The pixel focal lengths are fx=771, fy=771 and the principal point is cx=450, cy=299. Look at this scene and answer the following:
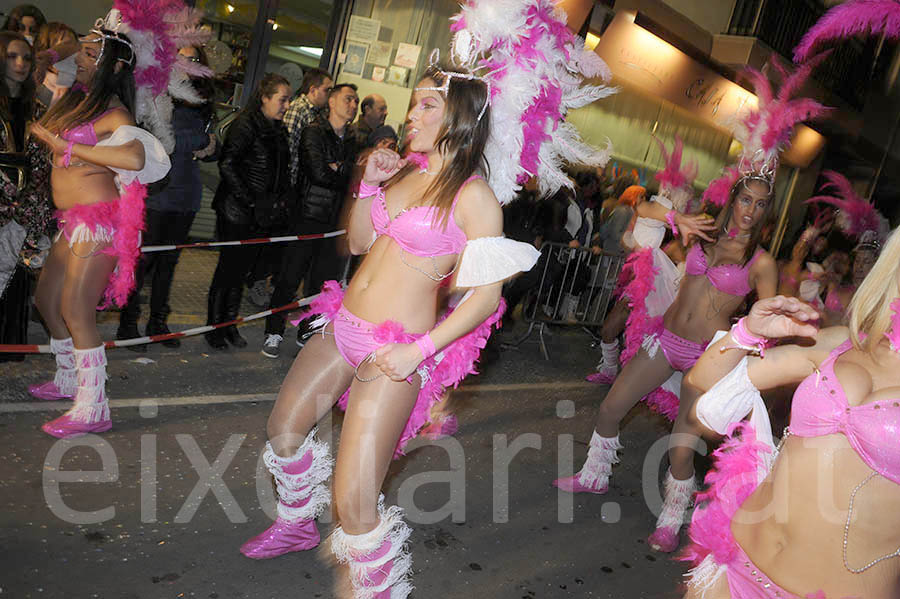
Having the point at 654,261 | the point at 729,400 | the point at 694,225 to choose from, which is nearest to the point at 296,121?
the point at 654,261

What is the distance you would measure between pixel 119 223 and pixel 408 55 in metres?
6.98

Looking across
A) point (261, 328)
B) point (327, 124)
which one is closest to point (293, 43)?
point (327, 124)

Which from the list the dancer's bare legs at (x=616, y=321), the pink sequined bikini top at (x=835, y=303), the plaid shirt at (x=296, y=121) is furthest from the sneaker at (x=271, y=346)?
the pink sequined bikini top at (x=835, y=303)

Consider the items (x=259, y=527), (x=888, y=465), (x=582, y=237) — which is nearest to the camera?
(x=888, y=465)

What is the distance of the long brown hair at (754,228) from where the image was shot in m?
4.55

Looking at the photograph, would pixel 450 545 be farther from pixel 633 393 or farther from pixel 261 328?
pixel 261 328

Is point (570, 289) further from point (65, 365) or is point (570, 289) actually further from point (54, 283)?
point (54, 283)

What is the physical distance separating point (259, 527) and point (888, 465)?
2772 millimetres

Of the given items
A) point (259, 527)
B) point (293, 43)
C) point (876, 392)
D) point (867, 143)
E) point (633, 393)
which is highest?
point (867, 143)

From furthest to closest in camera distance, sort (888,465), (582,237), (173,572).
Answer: (582,237), (173,572), (888,465)

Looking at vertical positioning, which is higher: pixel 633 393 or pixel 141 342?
pixel 633 393

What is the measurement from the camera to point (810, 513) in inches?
85.1

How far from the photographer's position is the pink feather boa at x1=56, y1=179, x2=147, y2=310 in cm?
400

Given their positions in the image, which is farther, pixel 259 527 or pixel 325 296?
pixel 259 527
